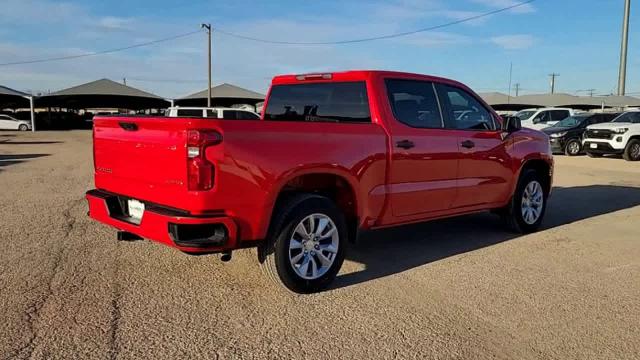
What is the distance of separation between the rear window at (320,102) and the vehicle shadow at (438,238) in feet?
4.89

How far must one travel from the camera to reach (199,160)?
3.97 m

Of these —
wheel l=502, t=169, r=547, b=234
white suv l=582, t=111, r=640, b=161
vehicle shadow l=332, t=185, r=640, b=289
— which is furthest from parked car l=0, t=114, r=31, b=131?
wheel l=502, t=169, r=547, b=234

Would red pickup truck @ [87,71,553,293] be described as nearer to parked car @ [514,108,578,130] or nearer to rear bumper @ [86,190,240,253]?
rear bumper @ [86,190,240,253]

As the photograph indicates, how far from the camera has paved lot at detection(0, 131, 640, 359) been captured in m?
3.69

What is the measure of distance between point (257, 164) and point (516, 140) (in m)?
4.05

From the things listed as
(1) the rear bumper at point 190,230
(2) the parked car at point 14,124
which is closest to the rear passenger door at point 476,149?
(1) the rear bumper at point 190,230

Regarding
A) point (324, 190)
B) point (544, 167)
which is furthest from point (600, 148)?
point (324, 190)

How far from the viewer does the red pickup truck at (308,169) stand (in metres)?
4.09

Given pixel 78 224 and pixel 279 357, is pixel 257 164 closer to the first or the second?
pixel 279 357

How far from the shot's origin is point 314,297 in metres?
4.64

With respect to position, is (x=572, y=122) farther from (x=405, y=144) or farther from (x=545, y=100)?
(x=545, y=100)

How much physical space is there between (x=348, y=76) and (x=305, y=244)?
1.89 meters

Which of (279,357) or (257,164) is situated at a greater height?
(257,164)

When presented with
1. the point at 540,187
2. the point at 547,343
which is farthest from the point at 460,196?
the point at 547,343
